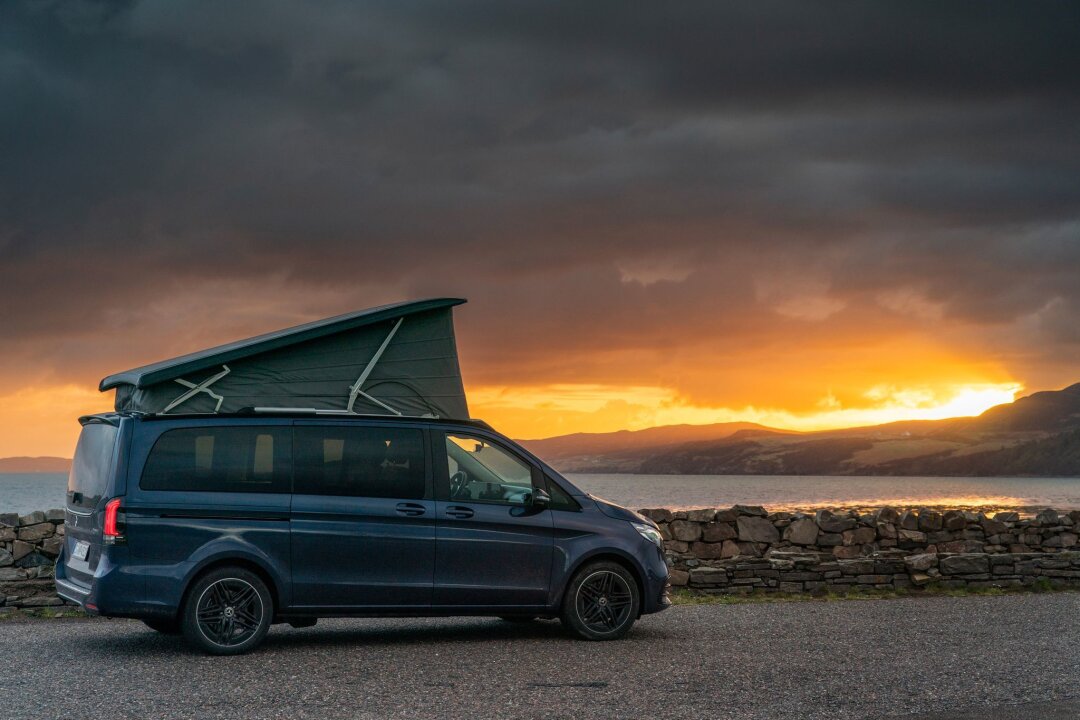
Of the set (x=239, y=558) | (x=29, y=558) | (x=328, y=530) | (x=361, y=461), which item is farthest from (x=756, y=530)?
(x=29, y=558)

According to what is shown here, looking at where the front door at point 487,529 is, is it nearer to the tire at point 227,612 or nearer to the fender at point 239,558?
the fender at point 239,558

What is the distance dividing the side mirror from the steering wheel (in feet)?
1.95

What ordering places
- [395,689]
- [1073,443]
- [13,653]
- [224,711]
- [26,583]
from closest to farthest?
[224,711], [395,689], [13,653], [26,583], [1073,443]

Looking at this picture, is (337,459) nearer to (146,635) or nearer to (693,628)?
(146,635)

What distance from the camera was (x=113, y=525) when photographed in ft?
30.8

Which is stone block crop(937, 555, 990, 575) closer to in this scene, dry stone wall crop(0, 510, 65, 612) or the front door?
the front door

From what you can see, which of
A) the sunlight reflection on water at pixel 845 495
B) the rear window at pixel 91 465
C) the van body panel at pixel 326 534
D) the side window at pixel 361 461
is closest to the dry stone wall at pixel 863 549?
the van body panel at pixel 326 534

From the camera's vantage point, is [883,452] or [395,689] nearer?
[395,689]

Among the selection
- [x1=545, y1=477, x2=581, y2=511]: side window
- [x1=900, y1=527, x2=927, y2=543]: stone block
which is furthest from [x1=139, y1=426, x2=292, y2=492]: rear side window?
[x1=900, y1=527, x2=927, y2=543]: stone block

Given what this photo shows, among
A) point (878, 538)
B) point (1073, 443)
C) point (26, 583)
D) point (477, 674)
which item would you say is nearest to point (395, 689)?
point (477, 674)

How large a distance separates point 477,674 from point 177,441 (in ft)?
10.2

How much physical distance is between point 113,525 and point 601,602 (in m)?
4.09

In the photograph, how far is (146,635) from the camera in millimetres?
10891

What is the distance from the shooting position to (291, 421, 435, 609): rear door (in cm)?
985
